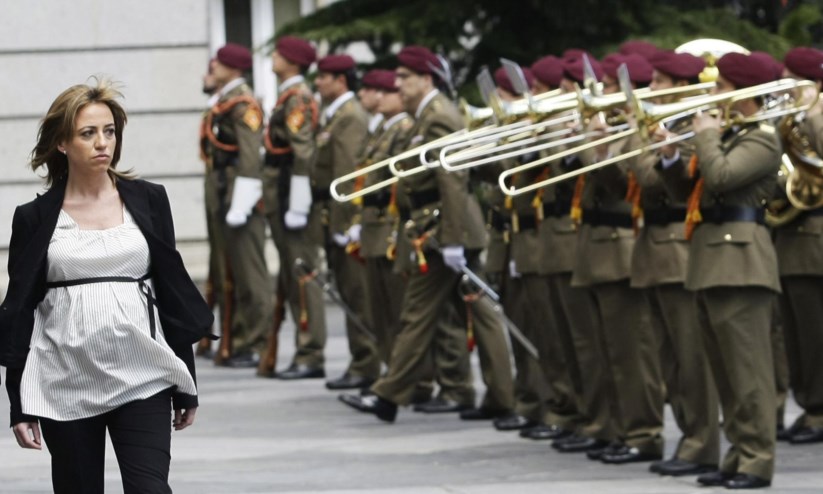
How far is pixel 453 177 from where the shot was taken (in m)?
10.9

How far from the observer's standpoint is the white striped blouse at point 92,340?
605 cm

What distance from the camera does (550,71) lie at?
35.4ft

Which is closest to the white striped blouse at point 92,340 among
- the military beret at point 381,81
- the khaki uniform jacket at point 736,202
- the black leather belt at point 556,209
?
the khaki uniform jacket at point 736,202

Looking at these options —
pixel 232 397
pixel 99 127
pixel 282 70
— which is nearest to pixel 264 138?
pixel 282 70

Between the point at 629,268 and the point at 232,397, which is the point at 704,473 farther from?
the point at 232,397

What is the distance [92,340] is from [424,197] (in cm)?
530

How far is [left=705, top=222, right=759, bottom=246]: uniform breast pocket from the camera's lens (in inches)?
342

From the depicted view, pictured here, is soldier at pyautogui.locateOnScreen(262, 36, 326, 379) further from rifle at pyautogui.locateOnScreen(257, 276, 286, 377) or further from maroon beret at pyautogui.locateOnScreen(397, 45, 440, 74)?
maroon beret at pyautogui.locateOnScreen(397, 45, 440, 74)

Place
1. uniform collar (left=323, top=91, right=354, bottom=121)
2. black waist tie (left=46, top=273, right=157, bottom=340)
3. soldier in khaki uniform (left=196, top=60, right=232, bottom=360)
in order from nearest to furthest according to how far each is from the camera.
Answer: black waist tie (left=46, top=273, right=157, bottom=340), uniform collar (left=323, top=91, right=354, bottom=121), soldier in khaki uniform (left=196, top=60, right=232, bottom=360)

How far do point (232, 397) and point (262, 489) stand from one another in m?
3.96

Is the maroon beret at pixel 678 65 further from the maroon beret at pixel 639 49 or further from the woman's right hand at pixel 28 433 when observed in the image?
the woman's right hand at pixel 28 433

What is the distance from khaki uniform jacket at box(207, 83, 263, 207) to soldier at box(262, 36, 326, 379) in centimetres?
25

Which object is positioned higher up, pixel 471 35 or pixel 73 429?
pixel 471 35

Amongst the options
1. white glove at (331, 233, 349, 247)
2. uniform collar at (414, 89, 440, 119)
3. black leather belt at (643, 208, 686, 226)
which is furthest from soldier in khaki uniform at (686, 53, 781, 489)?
white glove at (331, 233, 349, 247)
